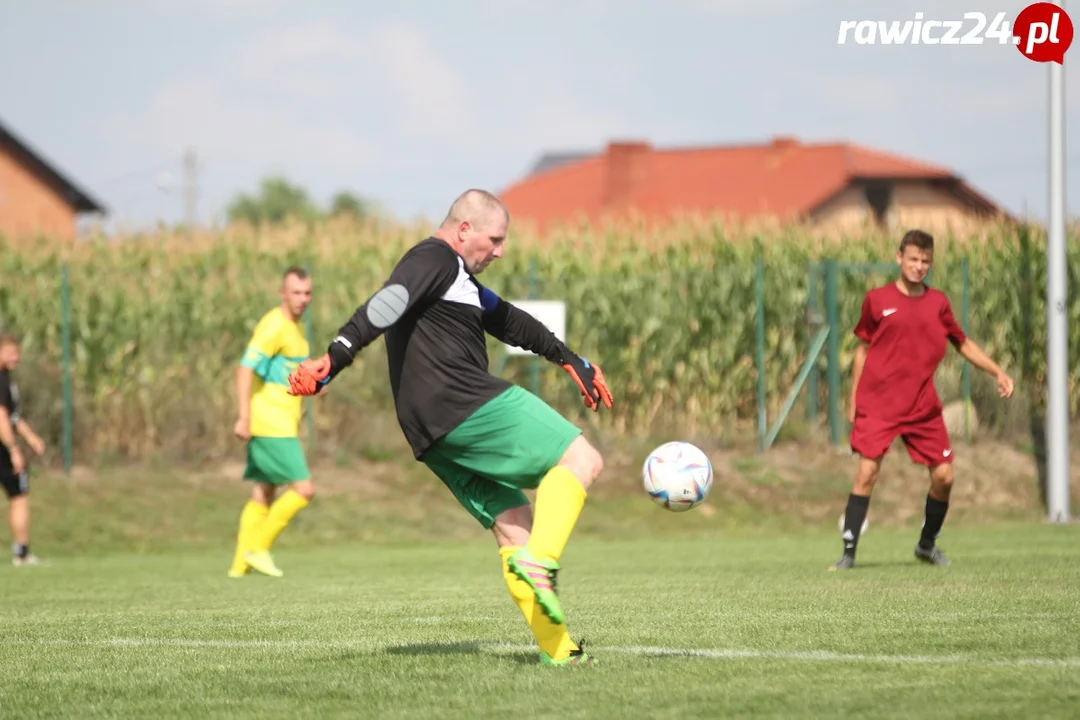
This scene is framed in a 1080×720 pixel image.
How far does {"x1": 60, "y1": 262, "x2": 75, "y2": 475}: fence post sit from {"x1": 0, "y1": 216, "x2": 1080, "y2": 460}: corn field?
15cm

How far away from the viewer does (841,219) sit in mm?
26172

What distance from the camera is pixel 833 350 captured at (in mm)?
22891

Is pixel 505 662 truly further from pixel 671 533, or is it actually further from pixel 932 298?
pixel 671 533

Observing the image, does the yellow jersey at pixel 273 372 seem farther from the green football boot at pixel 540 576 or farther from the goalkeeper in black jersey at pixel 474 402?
the green football boot at pixel 540 576

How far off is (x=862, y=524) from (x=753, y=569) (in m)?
0.96

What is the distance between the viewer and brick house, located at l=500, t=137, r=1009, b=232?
193ft

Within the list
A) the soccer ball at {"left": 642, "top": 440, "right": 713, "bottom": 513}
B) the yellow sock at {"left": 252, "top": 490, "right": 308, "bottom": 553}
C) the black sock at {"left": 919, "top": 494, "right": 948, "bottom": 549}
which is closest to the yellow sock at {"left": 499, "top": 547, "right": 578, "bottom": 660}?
the soccer ball at {"left": 642, "top": 440, "right": 713, "bottom": 513}

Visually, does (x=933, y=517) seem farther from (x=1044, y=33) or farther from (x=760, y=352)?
(x=760, y=352)

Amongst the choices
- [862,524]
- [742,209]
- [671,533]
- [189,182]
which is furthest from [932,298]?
[189,182]

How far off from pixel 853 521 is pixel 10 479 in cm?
818

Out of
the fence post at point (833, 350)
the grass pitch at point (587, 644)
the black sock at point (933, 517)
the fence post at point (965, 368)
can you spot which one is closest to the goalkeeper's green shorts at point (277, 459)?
the grass pitch at point (587, 644)

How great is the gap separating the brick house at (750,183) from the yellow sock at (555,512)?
49.4 m

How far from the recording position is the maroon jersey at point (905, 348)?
11.6 metres

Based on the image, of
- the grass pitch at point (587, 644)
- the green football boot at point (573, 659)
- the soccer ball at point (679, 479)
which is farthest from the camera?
the soccer ball at point (679, 479)
